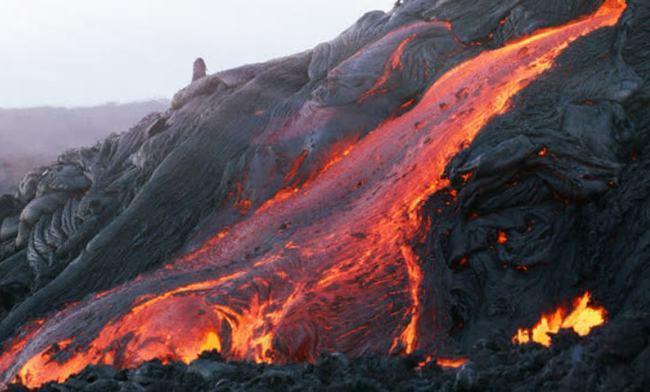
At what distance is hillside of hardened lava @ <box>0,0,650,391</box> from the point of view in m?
3.74

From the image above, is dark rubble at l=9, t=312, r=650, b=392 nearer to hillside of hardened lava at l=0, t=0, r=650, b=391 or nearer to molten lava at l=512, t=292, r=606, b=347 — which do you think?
hillside of hardened lava at l=0, t=0, r=650, b=391

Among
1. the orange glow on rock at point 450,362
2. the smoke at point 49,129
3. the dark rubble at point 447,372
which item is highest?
the smoke at point 49,129

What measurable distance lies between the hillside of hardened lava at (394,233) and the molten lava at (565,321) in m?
0.01

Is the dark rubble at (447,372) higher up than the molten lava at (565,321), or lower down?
→ higher up

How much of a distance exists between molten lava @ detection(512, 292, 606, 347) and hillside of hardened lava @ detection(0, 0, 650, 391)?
0.01m

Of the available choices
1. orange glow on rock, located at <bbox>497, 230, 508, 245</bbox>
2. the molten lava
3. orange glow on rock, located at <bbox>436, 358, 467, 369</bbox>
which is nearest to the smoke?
orange glow on rock, located at <bbox>497, 230, 508, 245</bbox>

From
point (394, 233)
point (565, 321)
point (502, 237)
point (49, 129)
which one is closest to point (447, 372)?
point (565, 321)

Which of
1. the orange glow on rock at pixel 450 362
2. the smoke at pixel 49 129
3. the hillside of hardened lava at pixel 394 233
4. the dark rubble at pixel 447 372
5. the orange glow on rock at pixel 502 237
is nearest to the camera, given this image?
the dark rubble at pixel 447 372

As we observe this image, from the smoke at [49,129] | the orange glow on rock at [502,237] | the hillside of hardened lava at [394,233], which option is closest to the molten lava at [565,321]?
the hillside of hardened lava at [394,233]

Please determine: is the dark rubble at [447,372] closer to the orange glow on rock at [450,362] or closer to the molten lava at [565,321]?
the orange glow on rock at [450,362]

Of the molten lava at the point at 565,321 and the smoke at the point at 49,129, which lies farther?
the smoke at the point at 49,129

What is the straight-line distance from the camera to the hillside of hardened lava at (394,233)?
147 inches

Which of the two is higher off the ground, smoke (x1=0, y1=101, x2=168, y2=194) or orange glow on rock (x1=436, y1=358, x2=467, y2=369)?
smoke (x1=0, y1=101, x2=168, y2=194)

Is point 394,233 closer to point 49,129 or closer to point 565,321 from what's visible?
point 565,321
